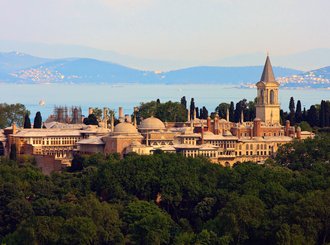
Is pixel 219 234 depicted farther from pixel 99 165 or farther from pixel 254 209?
pixel 99 165

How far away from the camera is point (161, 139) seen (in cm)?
6581

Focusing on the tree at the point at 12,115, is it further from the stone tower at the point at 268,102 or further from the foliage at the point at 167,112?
the stone tower at the point at 268,102

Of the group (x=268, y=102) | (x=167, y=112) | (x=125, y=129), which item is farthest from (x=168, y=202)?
(x=167, y=112)

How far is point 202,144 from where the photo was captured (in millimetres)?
65188

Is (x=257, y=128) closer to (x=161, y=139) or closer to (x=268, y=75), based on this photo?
(x=268, y=75)

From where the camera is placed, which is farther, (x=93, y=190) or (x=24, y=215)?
(x=93, y=190)

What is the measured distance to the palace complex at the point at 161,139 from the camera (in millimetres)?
63562

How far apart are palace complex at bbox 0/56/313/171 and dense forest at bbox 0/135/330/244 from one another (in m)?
6.02

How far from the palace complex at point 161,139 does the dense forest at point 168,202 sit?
6.02 m

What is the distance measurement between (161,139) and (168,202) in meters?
17.0

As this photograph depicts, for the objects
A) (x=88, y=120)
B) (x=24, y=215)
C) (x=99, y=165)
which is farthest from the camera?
(x=88, y=120)

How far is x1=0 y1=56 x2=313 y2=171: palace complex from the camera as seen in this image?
209 feet

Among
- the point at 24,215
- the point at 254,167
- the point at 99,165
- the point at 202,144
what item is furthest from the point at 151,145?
the point at 24,215

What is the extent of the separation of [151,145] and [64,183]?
1364 cm
